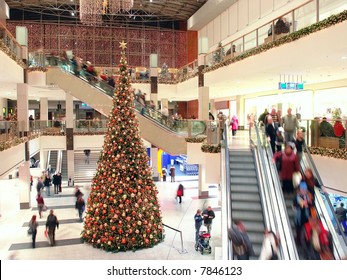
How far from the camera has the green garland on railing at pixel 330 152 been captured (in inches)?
366

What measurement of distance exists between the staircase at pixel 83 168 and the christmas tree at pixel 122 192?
12651 millimetres

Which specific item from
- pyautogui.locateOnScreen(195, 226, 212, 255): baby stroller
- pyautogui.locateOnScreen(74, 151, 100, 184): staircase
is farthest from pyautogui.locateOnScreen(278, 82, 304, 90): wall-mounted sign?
pyautogui.locateOnScreen(74, 151, 100, 184): staircase

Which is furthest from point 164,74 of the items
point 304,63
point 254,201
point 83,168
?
point 254,201

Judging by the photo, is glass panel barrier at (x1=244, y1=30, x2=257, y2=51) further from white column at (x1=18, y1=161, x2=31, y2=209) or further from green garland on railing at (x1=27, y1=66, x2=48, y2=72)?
white column at (x1=18, y1=161, x2=31, y2=209)

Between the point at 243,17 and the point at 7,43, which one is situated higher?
the point at 243,17

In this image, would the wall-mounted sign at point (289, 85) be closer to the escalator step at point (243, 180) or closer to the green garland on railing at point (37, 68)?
the escalator step at point (243, 180)

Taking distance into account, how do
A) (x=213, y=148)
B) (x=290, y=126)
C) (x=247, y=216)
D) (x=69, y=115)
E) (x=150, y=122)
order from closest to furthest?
Result: (x=247, y=216)
(x=290, y=126)
(x=213, y=148)
(x=150, y=122)
(x=69, y=115)

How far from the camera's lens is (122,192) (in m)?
11.7

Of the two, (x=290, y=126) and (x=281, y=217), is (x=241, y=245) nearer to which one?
(x=281, y=217)

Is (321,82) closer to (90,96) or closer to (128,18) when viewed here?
(90,96)

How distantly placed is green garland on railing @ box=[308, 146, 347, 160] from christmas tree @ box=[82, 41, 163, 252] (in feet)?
16.0

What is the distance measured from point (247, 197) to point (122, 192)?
A: 4178mm

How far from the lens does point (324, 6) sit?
9.89 metres

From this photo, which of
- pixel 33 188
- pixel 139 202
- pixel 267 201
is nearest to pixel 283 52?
pixel 267 201
